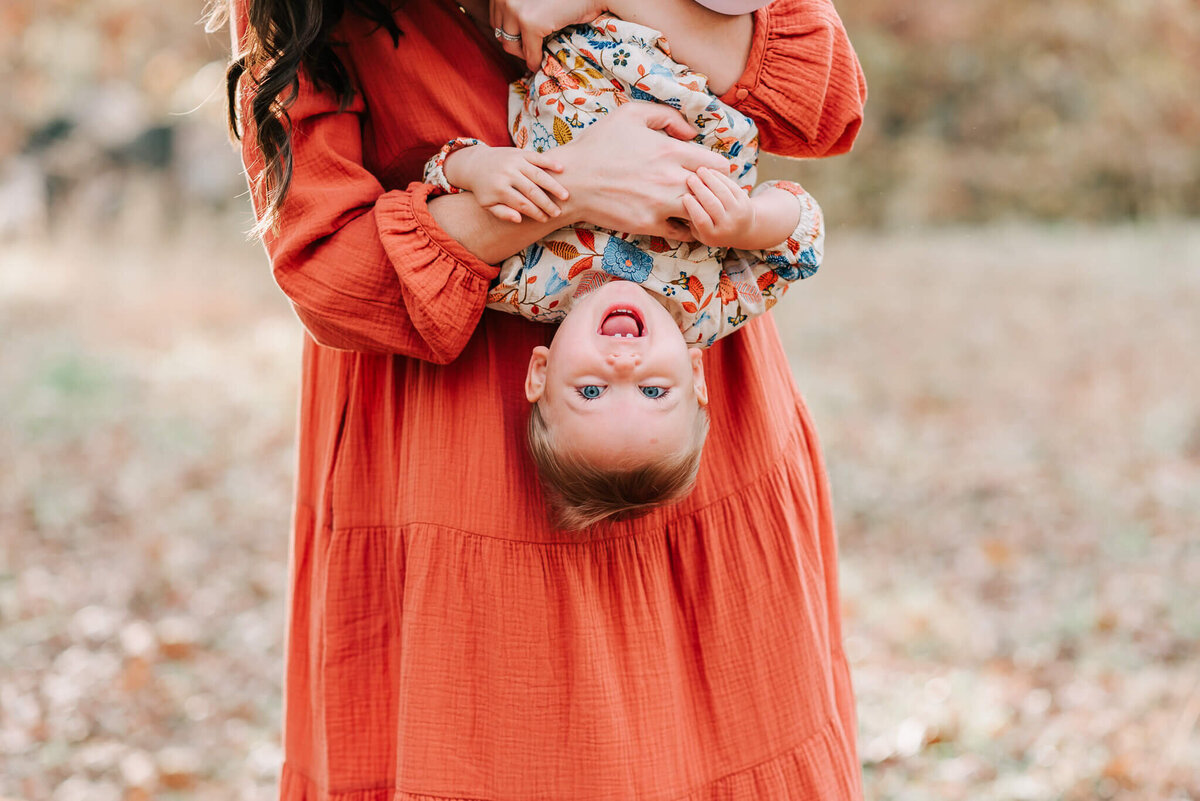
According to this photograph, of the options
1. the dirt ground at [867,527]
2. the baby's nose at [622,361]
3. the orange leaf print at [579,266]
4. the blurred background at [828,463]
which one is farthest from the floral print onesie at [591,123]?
the dirt ground at [867,527]

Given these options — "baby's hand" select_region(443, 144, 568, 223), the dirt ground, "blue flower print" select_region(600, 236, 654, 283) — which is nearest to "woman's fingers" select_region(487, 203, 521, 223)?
"baby's hand" select_region(443, 144, 568, 223)

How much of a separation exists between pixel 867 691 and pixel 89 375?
4369 millimetres

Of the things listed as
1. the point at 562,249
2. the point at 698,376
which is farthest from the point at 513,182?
the point at 698,376

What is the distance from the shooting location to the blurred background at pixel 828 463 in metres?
3.17

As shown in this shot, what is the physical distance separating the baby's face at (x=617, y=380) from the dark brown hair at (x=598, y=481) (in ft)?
0.04

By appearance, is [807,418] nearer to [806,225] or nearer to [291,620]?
[806,225]

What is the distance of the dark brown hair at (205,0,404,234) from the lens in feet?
4.15

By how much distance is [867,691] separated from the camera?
344 centimetres

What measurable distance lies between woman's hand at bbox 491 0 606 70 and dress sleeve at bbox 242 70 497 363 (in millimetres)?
210

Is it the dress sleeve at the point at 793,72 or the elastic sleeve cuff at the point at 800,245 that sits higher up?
the dress sleeve at the point at 793,72

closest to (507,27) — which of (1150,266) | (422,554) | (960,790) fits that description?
(422,554)

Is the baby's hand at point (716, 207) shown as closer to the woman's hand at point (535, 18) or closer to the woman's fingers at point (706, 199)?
the woman's fingers at point (706, 199)

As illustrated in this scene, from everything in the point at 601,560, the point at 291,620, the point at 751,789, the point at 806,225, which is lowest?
the point at 751,789

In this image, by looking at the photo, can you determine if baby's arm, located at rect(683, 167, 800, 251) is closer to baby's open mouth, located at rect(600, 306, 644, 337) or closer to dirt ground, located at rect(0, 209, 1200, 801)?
baby's open mouth, located at rect(600, 306, 644, 337)
